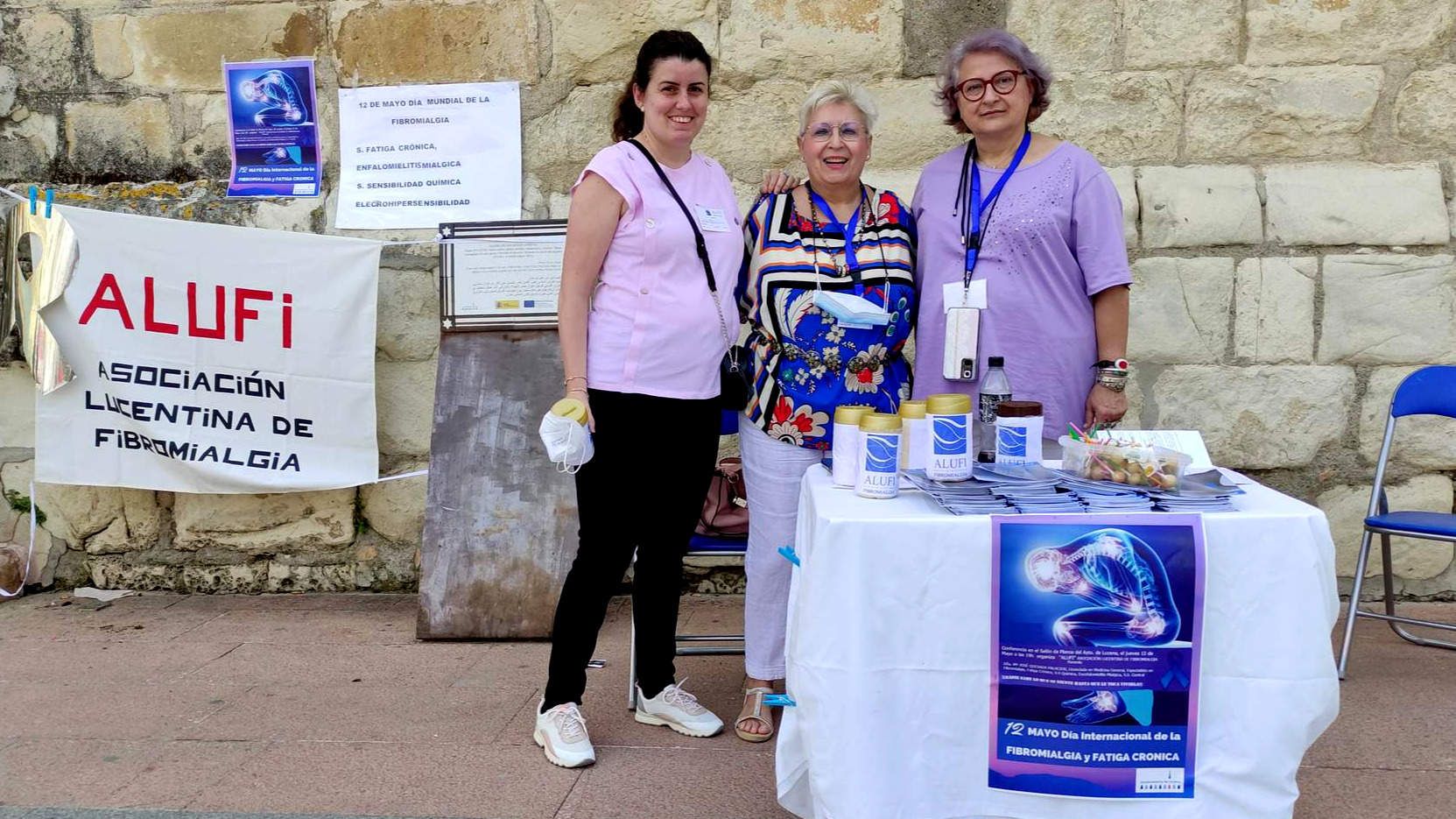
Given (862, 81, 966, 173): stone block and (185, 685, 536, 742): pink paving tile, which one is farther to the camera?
(862, 81, 966, 173): stone block

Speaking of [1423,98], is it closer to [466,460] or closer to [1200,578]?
[1200,578]

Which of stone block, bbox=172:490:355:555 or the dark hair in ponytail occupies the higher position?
the dark hair in ponytail

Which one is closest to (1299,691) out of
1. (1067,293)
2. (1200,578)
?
(1200,578)

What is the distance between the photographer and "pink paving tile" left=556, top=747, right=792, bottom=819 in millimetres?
2662

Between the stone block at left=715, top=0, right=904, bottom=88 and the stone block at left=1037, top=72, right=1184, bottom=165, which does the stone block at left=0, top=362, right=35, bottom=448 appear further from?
the stone block at left=1037, top=72, right=1184, bottom=165

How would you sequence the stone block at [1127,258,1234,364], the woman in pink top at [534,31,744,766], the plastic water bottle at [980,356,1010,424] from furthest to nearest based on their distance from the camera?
the stone block at [1127,258,1234,364]
the woman in pink top at [534,31,744,766]
the plastic water bottle at [980,356,1010,424]

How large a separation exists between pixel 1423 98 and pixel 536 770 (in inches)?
142

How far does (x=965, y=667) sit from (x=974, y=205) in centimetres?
126

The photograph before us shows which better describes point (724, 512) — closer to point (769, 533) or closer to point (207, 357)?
point (769, 533)

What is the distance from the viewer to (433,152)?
4375mm

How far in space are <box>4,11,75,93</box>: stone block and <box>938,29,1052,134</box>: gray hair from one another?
3462mm

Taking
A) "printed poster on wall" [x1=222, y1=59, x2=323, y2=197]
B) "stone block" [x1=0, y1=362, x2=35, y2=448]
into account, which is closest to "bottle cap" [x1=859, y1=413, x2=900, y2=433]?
"printed poster on wall" [x1=222, y1=59, x2=323, y2=197]

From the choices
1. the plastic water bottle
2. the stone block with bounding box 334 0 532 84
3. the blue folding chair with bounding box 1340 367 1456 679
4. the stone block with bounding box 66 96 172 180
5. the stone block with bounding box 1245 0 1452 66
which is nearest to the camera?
the plastic water bottle

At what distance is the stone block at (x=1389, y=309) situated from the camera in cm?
397
